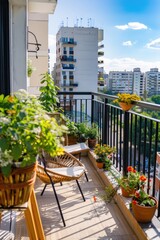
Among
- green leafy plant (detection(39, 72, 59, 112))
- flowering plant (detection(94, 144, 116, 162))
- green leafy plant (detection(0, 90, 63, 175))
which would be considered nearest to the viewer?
green leafy plant (detection(0, 90, 63, 175))

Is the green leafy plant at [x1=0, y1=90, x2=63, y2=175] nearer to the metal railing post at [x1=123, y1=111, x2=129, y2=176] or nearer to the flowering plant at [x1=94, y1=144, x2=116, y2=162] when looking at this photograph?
the metal railing post at [x1=123, y1=111, x2=129, y2=176]

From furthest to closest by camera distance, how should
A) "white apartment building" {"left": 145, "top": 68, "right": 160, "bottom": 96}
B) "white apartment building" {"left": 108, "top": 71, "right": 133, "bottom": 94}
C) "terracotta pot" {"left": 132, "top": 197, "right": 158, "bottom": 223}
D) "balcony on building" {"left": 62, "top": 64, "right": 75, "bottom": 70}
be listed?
"balcony on building" {"left": 62, "top": 64, "right": 75, "bottom": 70}
"white apartment building" {"left": 108, "top": 71, "right": 133, "bottom": 94}
"white apartment building" {"left": 145, "top": 68, "right": 160, "bottom": 96}
"terracotta pot" {"left": 132, "top": 197, "right": 158, "bottom": 223}

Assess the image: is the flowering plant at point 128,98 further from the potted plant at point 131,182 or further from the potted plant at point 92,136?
the potted plant at point 92,136

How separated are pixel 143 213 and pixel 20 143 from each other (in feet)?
4.34

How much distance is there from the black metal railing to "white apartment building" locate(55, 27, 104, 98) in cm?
3103

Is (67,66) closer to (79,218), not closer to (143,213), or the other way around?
(79,218)

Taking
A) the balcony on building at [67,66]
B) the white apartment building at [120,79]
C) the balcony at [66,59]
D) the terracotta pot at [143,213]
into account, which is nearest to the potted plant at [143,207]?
the terracotta pot at [143,213]

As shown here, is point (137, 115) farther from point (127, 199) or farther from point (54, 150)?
point (54, 150)

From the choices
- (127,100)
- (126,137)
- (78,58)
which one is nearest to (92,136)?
(126,137)

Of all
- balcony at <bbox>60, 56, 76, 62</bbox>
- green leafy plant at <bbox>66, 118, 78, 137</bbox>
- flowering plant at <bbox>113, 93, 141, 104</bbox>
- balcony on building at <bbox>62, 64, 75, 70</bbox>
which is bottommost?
green leafy plant at <bbox>66, 118, 78, 137</bbox>

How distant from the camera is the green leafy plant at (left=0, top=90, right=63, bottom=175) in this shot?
1.19m

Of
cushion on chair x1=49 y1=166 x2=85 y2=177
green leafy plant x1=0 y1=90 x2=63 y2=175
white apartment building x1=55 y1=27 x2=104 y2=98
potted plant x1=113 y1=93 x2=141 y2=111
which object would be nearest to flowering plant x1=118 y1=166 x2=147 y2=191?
cushion on chair x1=49 y1=166 x2=85 y2=177

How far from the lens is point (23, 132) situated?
4.03 feet

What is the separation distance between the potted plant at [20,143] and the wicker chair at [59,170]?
1.83ft
